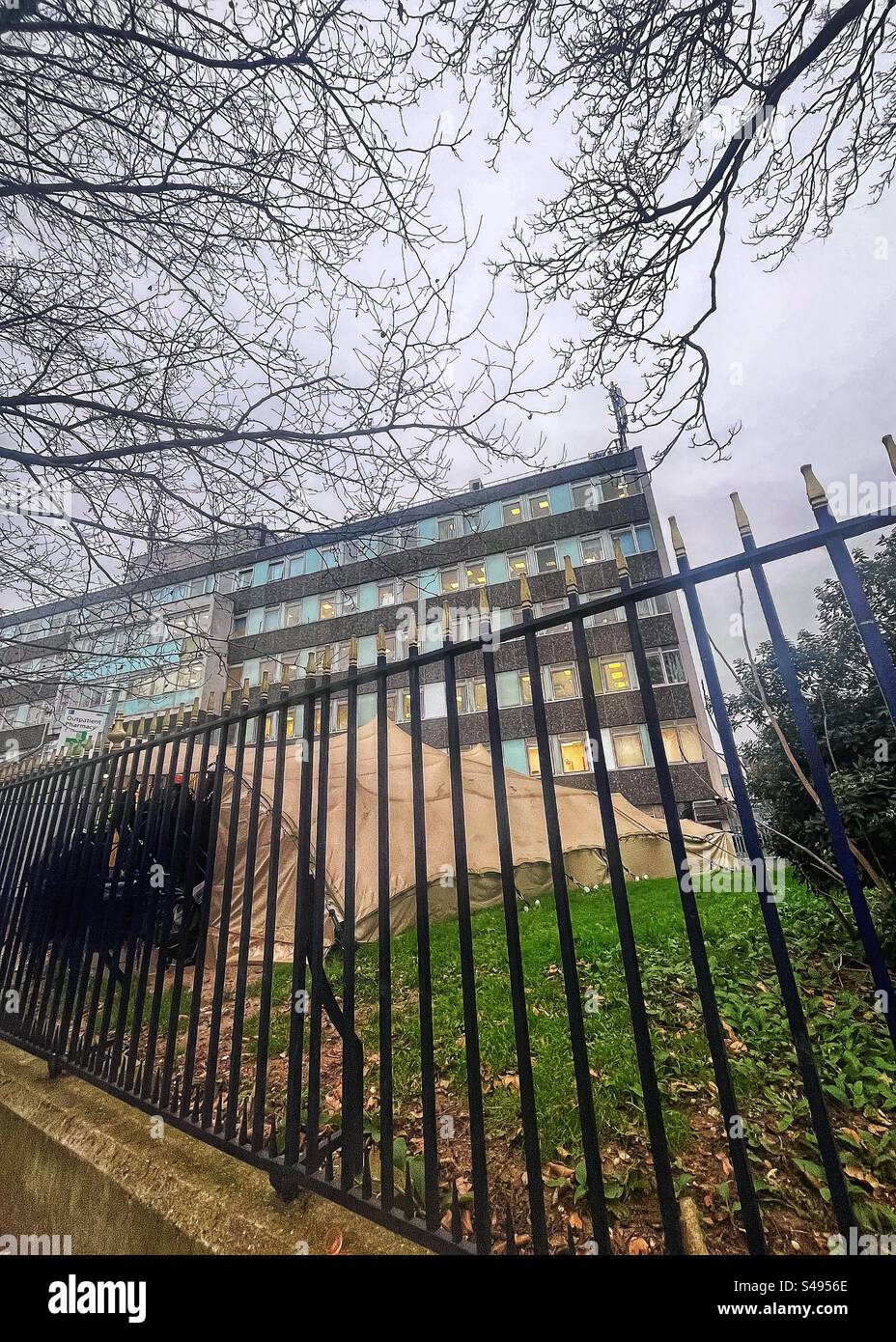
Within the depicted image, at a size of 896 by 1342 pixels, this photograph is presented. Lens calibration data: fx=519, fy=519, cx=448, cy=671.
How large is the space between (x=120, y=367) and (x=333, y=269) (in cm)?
158

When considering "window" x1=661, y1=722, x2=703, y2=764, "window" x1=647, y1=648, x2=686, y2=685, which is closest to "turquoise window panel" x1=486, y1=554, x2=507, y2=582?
"window" x1=647, y1=648, x2=686, y2=685

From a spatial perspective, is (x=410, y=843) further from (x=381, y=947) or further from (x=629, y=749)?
(x=629, y=749)

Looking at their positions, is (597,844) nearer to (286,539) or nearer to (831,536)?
(286,539)

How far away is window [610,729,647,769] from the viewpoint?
18.6 metres

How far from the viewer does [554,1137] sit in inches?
109

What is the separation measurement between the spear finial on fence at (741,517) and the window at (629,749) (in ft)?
59.6

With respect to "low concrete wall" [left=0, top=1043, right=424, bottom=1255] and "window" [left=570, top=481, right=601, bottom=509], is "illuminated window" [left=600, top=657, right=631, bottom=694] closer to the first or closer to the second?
"window" [left=570, top=481, right=601, bottom=509]

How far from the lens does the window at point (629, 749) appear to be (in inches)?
732

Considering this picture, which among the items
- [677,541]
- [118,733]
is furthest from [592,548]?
[677,541]

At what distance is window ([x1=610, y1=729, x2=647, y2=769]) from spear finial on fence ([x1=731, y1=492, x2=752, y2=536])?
18.2 meters

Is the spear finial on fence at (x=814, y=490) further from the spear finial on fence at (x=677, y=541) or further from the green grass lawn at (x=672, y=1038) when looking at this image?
the green grass lawn at (x=672, y=1038)

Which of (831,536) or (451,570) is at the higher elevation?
(451,570)

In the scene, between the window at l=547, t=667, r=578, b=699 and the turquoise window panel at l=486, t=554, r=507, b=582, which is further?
the turquoise window panel at l=486, t=554, r=507, b=582
